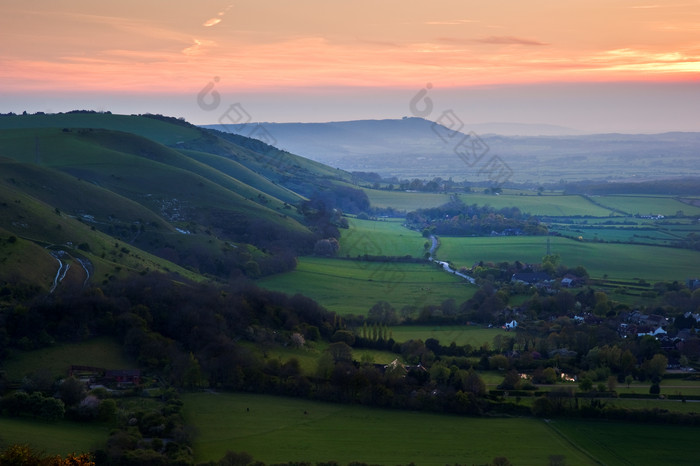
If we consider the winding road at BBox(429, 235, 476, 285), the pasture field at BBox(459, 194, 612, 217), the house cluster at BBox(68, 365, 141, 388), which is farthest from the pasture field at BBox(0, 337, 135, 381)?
the pasture field at BBox(459, 194, 612, 217)

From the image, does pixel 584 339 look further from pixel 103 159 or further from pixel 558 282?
pixel 103 159

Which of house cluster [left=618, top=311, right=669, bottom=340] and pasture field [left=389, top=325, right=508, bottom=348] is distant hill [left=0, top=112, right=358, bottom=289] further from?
house cluster [left=618, top=311, right=669, bottom=340]

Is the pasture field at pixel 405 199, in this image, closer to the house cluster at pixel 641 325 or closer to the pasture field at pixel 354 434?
the house cluster at pixel 641 325

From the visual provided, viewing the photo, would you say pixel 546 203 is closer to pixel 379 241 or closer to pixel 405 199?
pixel 405 199

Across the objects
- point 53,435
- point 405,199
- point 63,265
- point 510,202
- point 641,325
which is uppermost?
point 405,199

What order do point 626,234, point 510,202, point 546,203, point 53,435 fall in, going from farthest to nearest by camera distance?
1. point 546,203
2. point 510,202
3. point 626,234
4. point 53,435

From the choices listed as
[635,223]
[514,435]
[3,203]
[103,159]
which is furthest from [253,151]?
[514,435]

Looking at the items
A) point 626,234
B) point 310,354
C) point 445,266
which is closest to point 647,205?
point 626,234
